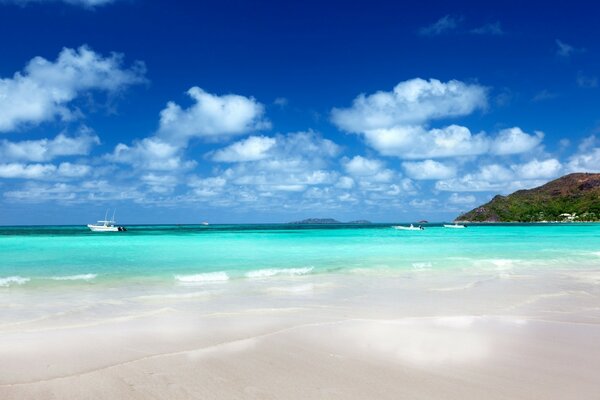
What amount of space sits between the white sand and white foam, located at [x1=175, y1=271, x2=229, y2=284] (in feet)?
8.71

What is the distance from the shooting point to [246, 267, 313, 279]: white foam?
1770 cm

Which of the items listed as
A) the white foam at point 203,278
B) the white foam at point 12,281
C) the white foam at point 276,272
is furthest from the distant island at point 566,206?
the white foam at point 12,281

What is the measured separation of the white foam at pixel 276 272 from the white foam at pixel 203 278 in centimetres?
106

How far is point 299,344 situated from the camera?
743 centimetres

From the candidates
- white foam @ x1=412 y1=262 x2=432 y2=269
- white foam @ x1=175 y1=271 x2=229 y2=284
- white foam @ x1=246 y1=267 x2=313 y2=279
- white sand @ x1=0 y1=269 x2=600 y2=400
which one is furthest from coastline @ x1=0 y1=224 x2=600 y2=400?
white foam @ x1=412 y1=262 x2=432 y2=269

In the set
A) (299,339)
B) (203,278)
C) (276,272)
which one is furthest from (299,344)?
(276,272)

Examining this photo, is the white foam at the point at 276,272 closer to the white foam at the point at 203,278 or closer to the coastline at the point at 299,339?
the white foam at the point at 203,278

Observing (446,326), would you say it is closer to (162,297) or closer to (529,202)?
(162,297)

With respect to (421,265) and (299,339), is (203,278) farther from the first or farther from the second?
(421,265)

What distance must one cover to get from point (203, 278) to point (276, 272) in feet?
10.7

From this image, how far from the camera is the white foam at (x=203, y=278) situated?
16.1m

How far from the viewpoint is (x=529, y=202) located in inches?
7795

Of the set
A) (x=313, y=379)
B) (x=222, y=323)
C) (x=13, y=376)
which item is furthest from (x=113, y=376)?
(x=222, y=323)

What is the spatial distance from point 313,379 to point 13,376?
383 centimetres
